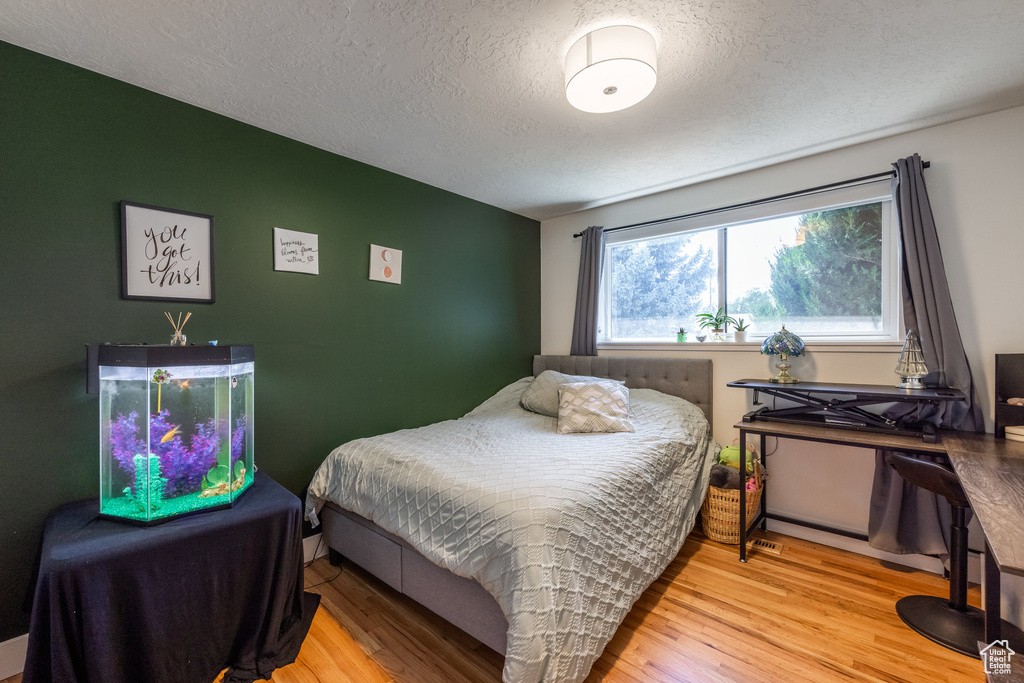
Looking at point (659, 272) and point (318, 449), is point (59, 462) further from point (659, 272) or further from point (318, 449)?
point (659, 272)

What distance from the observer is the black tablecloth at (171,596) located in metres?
1.27

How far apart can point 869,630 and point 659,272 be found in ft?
8.20

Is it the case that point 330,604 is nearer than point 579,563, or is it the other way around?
point 579,563

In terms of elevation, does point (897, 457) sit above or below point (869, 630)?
above

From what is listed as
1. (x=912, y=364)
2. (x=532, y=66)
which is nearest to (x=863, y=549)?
(x=912, y=364)

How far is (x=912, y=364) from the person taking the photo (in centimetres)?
222

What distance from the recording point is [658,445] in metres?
2.33

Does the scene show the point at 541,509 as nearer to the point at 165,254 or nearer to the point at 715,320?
the point at 165,254

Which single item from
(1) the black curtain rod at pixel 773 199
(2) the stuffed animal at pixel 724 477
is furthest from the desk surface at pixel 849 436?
(1) the black curtain rod at pixel 773 199

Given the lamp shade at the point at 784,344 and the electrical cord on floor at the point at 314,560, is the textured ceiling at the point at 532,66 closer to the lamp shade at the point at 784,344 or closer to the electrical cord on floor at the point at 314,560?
the lamp shade at the point at 784,344

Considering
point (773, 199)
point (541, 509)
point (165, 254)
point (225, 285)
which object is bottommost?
point (541, 509)

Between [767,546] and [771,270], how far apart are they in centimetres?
181

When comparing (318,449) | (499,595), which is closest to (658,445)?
(499,595)

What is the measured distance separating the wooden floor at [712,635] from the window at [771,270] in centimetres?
145
